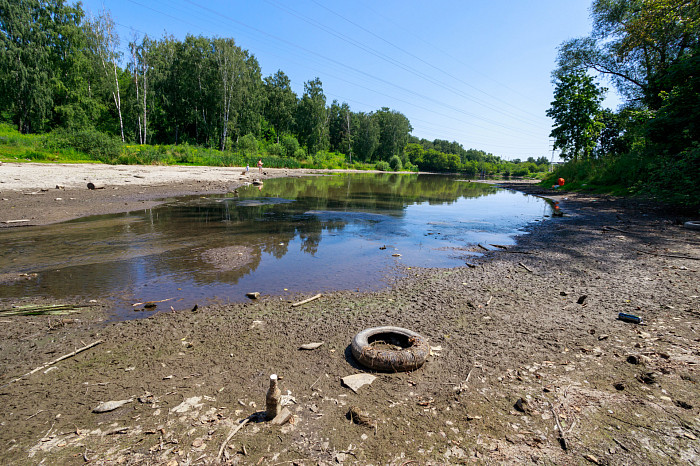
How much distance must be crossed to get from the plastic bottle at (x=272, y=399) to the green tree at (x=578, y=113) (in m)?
46.2

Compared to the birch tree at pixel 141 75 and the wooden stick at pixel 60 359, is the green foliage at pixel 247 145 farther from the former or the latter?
the wooden stick at pixel 60 359

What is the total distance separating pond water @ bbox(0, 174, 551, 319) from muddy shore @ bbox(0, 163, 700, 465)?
2.96ft

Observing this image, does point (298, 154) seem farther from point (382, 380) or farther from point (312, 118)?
point (382, 380)

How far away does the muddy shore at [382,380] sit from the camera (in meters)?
2.68

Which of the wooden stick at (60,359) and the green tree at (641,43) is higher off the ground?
the green tree at (641,43)

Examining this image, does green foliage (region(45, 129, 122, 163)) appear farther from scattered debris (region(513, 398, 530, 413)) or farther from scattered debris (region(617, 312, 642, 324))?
scattered debris (region(617, 312, 642, 324))

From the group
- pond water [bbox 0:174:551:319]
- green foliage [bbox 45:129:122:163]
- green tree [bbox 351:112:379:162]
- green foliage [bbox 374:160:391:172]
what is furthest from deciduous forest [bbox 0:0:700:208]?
green tree [bbox 351:112:379:162]

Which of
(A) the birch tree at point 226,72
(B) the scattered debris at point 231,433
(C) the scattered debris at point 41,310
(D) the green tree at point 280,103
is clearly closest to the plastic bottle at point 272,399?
(B) the scattered debris at point 231,433

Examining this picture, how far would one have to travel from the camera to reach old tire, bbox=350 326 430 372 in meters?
3.81

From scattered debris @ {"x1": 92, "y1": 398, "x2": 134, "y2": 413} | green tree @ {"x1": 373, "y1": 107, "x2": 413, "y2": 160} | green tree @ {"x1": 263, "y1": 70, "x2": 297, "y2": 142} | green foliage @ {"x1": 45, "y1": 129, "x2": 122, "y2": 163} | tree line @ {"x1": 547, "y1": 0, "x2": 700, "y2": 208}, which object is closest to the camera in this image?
scattered debris @ {"x1": 92, "y1": 398, "x2": 134, "y2": 413}

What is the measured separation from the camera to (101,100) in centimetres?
5212

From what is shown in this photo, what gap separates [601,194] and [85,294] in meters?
31.8

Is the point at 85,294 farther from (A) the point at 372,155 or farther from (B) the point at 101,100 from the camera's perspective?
(A) the point at 372,155

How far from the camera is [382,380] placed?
12.1 feet
